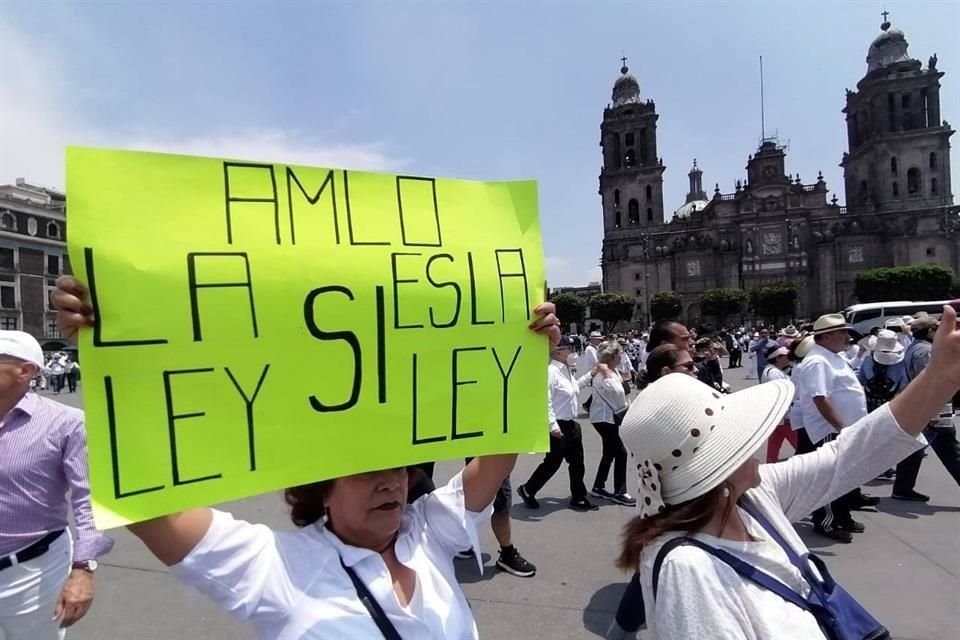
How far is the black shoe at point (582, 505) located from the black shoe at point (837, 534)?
206 centimetres

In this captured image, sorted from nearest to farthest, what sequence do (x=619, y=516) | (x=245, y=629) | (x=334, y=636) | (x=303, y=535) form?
(x=334, y=636) → (x=303, y=535) → (x=245, y=629) → (x=619, y=516)

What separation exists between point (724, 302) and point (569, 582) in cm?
6978

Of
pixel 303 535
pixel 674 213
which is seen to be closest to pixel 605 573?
pixel 303 535

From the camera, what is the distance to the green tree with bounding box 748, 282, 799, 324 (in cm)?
6488

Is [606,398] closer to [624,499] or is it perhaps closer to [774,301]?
[624,499]

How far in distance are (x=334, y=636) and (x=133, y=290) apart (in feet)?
3.03

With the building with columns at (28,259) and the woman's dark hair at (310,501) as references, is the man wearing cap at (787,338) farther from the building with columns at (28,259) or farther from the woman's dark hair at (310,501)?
the building with columns at (28,259)

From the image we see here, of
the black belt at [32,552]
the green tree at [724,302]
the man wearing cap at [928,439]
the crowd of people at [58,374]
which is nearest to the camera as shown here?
the black belt at [32,552]

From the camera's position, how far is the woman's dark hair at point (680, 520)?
1541 mm

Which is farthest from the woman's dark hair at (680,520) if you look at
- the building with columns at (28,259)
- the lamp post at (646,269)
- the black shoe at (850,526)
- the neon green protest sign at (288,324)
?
the lamp post at (646,269)

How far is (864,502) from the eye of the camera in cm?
595

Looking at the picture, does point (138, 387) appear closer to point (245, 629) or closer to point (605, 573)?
point (245, 629)

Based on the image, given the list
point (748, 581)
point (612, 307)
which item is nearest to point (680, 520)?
point (748, 581)

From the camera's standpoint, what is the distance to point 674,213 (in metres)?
97.2
